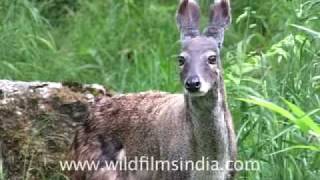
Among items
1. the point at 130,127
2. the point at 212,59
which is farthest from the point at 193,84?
the point at 130,127

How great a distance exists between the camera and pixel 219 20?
21.3ft

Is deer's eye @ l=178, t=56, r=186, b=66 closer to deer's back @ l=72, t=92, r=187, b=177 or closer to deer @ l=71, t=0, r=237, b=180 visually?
deer @ l=71, t=0, r=237, b=180

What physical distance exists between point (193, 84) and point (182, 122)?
53 cm

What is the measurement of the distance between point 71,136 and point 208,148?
1340 mm

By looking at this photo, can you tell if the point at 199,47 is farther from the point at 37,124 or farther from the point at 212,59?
the point at 37,124

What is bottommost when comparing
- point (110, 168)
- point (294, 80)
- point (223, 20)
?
point (110, 168)

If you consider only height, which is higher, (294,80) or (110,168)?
(294,80)

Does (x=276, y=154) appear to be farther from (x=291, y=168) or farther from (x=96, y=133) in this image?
(x=96, y=133)

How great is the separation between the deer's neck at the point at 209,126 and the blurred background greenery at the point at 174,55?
184 mm

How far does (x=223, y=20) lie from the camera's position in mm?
6500

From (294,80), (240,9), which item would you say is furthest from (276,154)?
(240,9)

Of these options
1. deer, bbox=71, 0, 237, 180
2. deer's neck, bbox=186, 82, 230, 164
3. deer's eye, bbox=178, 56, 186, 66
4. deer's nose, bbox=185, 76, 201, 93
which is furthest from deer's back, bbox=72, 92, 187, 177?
deer's nose, bbox=185, 76, 201, 93

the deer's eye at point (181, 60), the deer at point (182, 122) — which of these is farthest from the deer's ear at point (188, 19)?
the deer's eye at point (181, 60)

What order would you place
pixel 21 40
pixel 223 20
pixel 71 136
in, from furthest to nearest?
pixel 21 40 < pixel 71 136 < pixel 223 20
